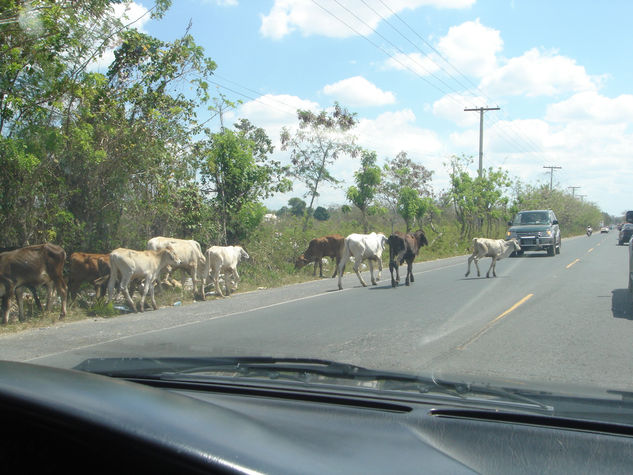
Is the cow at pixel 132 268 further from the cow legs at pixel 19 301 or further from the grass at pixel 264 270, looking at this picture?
the cow legs at pixel 19 301

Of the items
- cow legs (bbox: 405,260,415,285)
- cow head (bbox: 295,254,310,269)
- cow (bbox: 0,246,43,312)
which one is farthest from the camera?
cow head (bbox: 295,254,310,269)

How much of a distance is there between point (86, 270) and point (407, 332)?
8.02 m

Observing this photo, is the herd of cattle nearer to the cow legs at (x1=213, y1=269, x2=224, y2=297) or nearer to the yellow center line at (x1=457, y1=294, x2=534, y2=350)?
the cow legs at (x1=213, y1=269, x2=224, y2=297)

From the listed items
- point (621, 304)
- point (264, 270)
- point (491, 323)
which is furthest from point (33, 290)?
point (621, 304)

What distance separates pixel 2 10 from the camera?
11.7 m

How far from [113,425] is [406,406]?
160 cm

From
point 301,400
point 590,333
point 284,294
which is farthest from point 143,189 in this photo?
point 301,400

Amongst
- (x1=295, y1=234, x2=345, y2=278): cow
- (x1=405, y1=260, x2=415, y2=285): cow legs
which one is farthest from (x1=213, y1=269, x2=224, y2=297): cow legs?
(x1=295, y1=234, x2=345, y2=278): cow

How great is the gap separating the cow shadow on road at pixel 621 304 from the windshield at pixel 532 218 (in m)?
16.5

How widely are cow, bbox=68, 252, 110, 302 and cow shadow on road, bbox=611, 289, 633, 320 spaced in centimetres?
1078

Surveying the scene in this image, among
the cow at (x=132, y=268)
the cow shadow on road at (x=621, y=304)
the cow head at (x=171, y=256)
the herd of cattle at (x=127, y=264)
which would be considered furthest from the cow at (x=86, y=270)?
the cow shadow on road at (x=621, y=304)

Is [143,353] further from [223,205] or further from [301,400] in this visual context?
[223,205]

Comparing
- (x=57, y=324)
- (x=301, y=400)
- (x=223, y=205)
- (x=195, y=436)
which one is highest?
(x=223, y=205)

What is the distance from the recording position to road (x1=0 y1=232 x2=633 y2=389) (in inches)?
274
